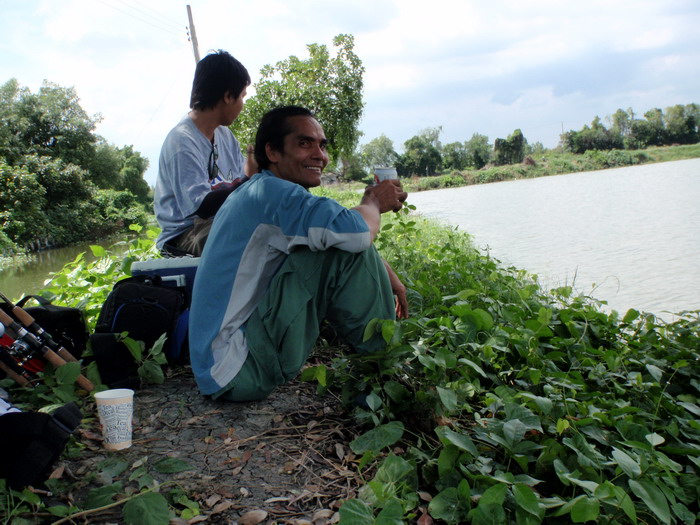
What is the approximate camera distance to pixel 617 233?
10859 mm

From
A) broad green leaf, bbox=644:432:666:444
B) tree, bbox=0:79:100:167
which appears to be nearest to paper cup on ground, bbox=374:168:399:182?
broad green leaf, bbox=644:432:666:444

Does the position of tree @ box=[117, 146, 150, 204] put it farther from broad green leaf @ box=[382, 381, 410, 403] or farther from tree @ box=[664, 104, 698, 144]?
tree @ box=[664, 104, 698, 144]

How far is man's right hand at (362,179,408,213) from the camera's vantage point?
2.25 m

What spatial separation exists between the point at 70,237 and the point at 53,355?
29805 mm

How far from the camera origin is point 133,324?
2424mm

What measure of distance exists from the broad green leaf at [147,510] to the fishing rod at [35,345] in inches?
38.2

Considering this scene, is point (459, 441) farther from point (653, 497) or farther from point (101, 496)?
point (101, 496)

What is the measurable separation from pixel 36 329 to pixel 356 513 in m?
1.72

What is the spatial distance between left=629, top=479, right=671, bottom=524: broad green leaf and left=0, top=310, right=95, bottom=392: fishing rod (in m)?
2.10

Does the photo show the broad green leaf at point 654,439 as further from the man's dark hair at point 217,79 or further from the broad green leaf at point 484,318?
the man's dark hair at point 217,79

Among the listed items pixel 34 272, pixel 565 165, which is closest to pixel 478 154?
pixel 565 165

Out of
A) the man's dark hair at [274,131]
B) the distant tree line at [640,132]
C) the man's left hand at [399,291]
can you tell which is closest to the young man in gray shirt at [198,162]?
the man's dark hair at [274,131]

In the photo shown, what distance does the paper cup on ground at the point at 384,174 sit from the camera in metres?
2.34

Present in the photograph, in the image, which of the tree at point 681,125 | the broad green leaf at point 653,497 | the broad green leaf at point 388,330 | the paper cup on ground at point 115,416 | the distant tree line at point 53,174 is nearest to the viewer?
the broad green leaf at point 653,497
